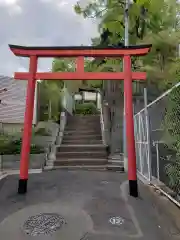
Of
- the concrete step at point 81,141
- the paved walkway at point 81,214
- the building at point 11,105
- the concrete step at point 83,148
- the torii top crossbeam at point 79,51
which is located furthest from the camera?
the building at point 11,105

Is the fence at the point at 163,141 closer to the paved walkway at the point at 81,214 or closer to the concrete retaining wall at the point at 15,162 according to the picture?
the paved walkway at the point at 81,214

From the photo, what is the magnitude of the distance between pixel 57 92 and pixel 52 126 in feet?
11.4

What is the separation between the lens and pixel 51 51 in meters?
6.43

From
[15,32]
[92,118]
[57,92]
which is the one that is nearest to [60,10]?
[15,32]

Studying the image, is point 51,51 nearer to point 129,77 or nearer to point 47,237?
point 129,77

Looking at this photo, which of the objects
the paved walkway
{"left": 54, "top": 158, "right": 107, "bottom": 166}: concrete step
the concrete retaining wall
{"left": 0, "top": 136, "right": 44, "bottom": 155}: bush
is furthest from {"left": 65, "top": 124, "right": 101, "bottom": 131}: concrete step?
the paved walkway

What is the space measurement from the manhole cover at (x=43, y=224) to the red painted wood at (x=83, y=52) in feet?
12.6

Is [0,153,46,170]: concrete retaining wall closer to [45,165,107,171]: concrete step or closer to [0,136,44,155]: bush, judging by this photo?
[0,136,44,155]: bush

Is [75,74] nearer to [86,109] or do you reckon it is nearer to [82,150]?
[82,150]

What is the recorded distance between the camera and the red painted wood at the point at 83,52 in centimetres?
634

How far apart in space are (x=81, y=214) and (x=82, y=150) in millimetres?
6946

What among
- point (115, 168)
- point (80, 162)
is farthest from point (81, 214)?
point (80, 162)

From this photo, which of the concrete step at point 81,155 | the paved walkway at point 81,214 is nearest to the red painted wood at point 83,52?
the paved walkway at point 81,214

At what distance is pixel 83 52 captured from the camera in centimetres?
641
